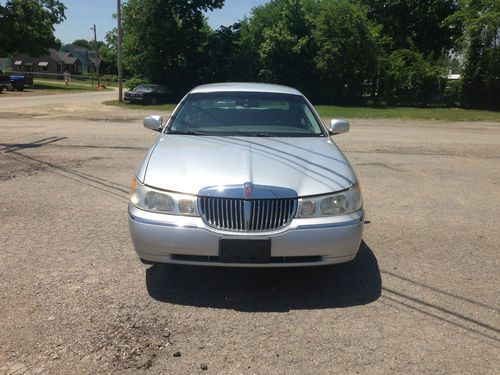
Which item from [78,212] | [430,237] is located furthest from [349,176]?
[78,212]

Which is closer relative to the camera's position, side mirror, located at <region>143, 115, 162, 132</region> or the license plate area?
the license plate area

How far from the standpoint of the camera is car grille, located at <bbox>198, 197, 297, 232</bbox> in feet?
12.1

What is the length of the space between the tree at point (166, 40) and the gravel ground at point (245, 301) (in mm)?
27988

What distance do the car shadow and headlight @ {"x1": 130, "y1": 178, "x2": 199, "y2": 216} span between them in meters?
0.68

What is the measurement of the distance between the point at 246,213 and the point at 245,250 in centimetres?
27

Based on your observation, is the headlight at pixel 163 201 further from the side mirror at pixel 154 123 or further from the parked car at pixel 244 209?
the side mirror at pixel 154 123

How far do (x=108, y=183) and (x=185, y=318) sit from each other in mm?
4614

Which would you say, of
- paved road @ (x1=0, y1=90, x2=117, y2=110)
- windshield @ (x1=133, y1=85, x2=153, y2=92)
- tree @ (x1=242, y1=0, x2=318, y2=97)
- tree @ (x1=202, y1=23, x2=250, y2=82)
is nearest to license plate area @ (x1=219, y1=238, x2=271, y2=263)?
paved road @ (x1=0, y1=90, x2=117, y2=110)

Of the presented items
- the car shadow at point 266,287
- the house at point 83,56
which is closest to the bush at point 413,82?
the car shadow at point 266,287

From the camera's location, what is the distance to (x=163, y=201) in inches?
151

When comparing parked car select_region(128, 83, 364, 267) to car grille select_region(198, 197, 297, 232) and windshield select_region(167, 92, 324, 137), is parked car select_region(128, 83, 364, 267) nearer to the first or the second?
car grille select_region(198, 197, 297, 232)

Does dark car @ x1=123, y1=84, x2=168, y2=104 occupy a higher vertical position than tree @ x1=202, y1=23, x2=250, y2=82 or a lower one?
lower

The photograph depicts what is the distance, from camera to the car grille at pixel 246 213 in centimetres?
369

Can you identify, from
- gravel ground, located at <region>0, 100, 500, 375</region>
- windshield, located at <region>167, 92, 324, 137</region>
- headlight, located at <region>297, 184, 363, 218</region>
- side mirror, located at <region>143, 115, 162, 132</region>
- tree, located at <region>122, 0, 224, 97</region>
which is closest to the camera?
gravel ground, located at <region>0, 100, 500, 375</region>
